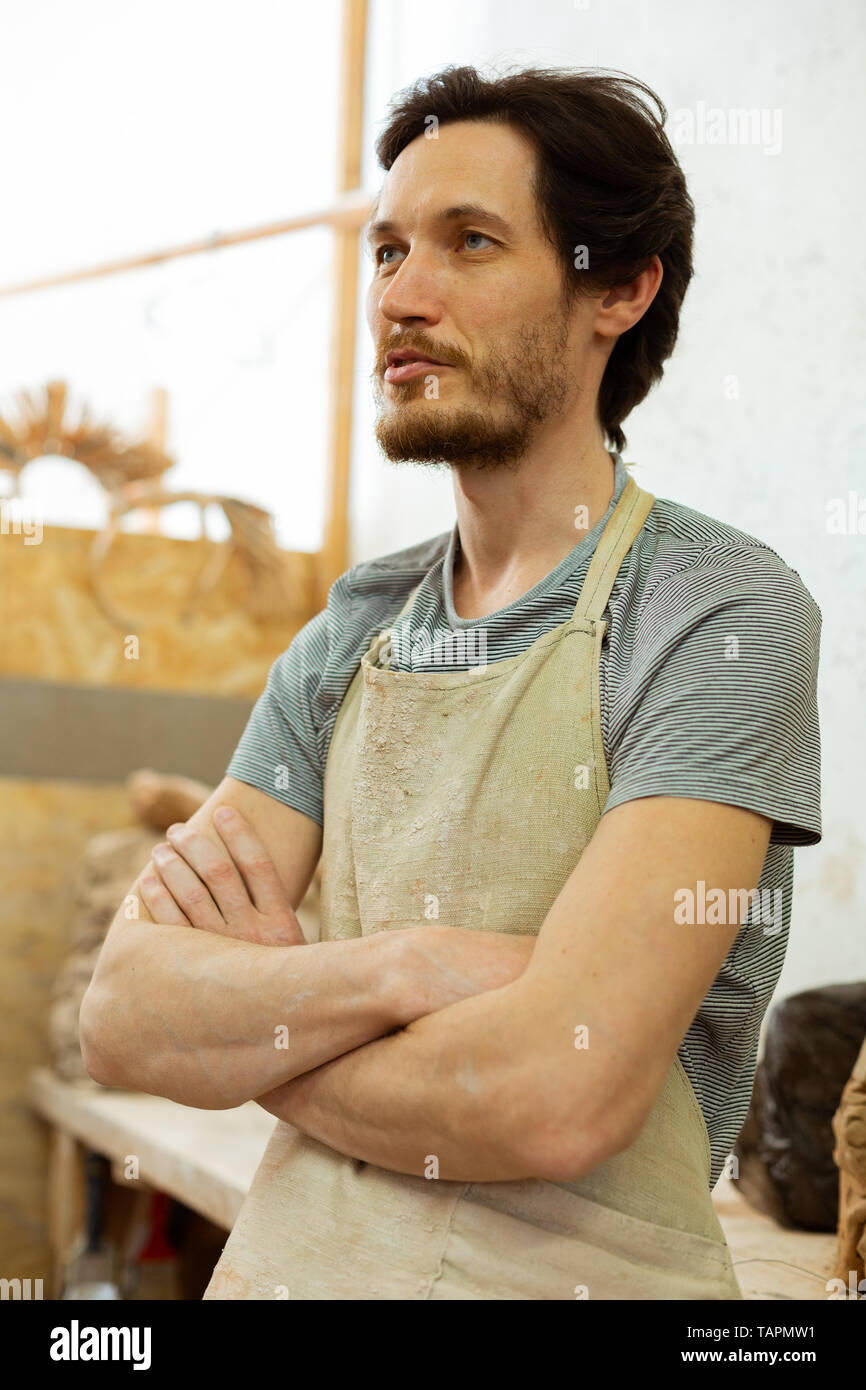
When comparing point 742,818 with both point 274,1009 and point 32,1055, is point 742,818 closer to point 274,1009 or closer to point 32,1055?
point 274,1009

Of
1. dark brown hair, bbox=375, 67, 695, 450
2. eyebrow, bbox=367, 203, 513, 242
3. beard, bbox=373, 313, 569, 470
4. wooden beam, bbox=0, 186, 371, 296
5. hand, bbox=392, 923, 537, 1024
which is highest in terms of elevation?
wooden beam, bbox=0, 186, 371, 296

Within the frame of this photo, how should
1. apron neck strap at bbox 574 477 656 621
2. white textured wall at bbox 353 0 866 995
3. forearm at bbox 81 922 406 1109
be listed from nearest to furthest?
1. forearm at bbox 81 922 406 1109
2. apron neck strap at bbox 574 477 656 621
3. white textured wall at bbox 353 0 866 995

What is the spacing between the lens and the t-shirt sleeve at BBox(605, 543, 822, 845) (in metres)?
0.96

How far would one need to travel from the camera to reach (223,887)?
1.19 m

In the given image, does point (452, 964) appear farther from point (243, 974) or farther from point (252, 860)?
point (252, 860)

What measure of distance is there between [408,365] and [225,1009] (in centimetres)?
55

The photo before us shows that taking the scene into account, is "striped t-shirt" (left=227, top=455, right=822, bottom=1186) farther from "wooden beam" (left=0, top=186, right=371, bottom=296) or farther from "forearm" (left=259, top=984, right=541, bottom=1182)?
"wooden beam" (left=0, top=186, right=371, bottom=296)

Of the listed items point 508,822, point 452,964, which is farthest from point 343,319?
point 452,964

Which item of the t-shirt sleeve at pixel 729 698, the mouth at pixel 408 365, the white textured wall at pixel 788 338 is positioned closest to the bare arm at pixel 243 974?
the t-shirt sleeve at pixel 729 698

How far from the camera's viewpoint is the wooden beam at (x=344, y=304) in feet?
11.2

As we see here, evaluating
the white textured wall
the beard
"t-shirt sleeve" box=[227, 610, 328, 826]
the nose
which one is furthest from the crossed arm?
the white textured wall

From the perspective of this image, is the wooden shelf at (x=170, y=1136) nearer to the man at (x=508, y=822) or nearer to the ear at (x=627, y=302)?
the man at (x=508, y=822)
